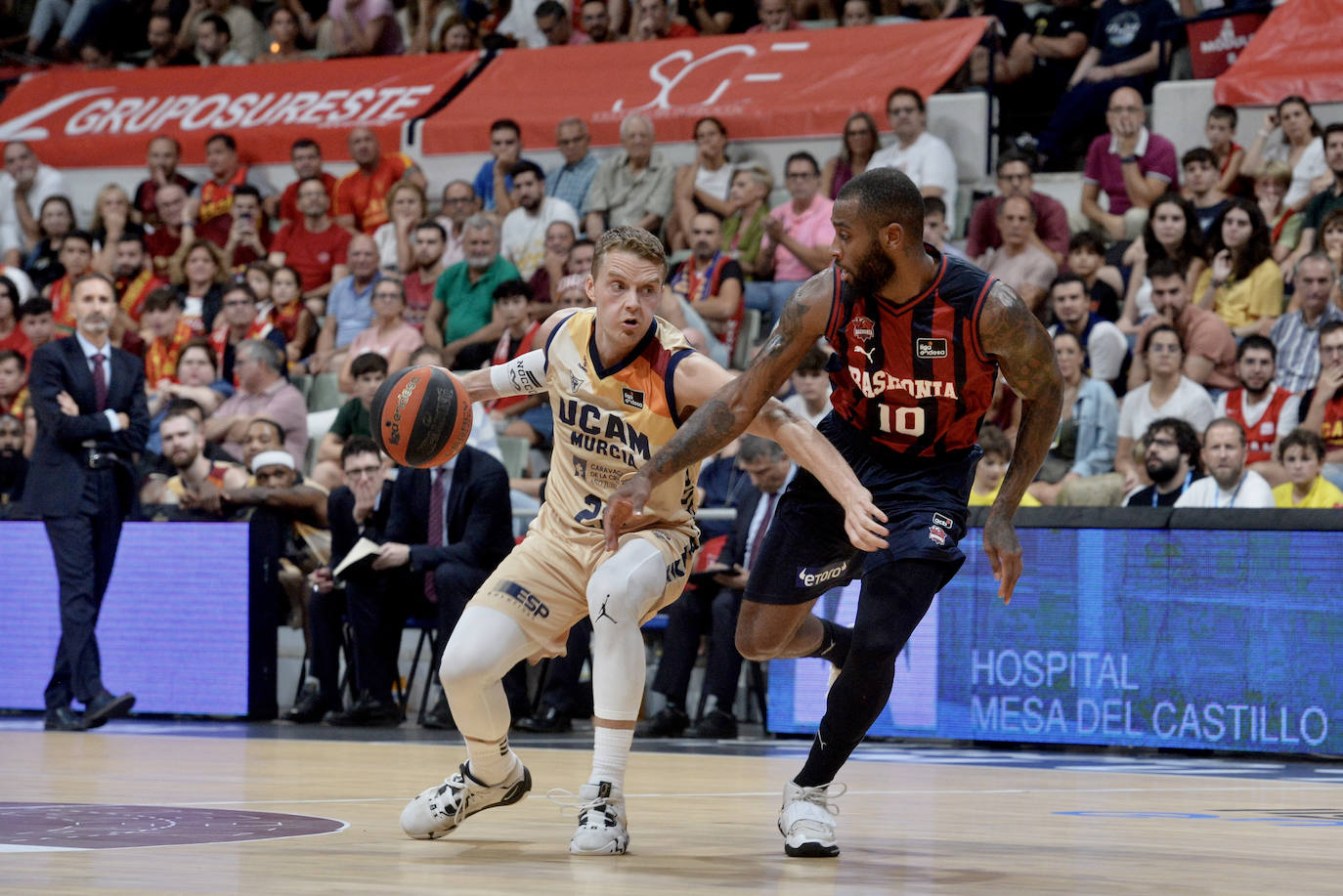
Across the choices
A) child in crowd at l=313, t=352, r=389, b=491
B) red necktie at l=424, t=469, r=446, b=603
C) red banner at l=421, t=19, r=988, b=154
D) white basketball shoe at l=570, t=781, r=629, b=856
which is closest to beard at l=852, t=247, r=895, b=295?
white basketball shoe at l=570, t=781, r=629, b=856

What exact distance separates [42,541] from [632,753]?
4.42 metres

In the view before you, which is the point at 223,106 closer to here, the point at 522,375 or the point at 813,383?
the point at 813,383

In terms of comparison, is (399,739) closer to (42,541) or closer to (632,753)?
(632,753)

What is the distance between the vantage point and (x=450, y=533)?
1010cm

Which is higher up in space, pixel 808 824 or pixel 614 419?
pixel 614 419

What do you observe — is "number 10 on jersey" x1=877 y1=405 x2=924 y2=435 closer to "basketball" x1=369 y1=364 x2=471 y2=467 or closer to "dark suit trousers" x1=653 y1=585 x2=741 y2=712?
"basketball" x1=369 y1=364 x2=471 y2=467

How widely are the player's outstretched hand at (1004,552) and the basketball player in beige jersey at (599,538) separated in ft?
1.29

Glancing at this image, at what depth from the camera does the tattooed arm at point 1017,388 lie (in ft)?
16.3

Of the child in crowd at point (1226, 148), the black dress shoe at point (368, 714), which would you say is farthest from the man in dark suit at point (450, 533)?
the child in crowd at point (1226, 148)

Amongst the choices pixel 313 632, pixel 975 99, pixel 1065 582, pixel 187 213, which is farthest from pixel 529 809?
pixel 187 213

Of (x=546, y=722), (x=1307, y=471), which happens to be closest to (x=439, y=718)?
(x=546, y=722)

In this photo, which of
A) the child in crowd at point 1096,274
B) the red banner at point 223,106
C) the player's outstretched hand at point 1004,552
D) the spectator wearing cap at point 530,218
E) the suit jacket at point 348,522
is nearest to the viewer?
the player's outstretched hand at point 1004,552

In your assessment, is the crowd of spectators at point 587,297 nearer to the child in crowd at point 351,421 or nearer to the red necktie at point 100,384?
the child in crowd at point 351,421

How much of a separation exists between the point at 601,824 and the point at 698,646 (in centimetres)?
519
